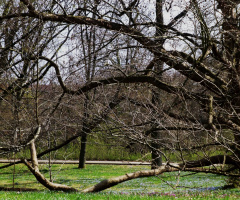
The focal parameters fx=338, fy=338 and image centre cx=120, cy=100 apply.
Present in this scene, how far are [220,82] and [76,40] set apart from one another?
4.78 metres

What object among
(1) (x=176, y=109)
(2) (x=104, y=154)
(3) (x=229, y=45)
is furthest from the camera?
(2) (x=104, y=154)

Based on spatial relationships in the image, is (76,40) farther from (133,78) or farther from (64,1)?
(133,78)

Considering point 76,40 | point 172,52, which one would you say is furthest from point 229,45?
point 76,40

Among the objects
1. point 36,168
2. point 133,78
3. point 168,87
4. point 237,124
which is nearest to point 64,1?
point 133,78

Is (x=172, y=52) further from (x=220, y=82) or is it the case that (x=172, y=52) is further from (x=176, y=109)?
(x=176, y=109)

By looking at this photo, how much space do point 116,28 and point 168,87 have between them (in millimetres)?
2046

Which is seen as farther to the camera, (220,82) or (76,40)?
(76,40)

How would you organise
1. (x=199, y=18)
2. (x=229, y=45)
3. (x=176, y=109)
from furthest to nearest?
(x=176, y=109) < (x=229, y=45) < (x=199, y=18)

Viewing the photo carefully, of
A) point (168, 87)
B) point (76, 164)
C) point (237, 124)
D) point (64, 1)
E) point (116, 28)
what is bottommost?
point (76, 164)

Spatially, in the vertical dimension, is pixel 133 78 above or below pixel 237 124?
above

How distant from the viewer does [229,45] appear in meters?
9.33

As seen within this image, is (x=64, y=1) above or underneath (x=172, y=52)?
above

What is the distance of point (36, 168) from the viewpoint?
8.73m

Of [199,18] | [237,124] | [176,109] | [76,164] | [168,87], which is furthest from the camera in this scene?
[76,164]
